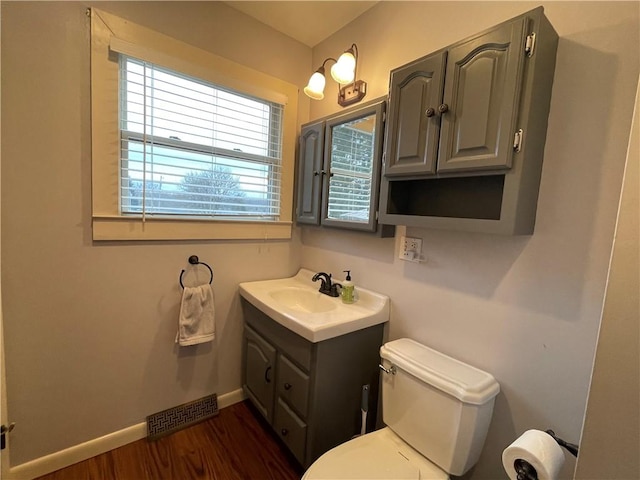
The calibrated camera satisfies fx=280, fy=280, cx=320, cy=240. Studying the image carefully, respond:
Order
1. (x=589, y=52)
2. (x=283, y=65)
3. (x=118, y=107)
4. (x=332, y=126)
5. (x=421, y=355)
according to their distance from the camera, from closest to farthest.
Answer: (x=589, y=52)
(x=421, y=355)
(x=118, y=107)
(x=332, y=126)
(x=283, y=65)

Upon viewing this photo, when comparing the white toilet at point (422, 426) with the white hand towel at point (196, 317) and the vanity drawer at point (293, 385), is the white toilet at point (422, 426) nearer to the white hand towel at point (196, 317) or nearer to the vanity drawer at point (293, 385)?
the vanity drawer at point (293, 385)

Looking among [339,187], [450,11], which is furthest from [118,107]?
[450,11]

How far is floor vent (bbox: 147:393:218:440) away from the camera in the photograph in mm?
1630

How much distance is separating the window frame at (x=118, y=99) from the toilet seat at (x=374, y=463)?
1.26 meters

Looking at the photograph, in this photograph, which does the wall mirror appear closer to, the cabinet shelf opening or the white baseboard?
the cabinet shelf opening

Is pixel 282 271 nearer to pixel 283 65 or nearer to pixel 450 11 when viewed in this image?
pixel 283 65

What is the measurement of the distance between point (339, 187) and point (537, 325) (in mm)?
1121

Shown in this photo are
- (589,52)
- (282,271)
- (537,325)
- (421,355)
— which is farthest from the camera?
(282,271)

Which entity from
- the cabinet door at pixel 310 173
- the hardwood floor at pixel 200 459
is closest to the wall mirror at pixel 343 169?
the cabinet door at pixel 310 173

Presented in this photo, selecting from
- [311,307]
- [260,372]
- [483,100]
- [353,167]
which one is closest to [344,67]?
[353,167]

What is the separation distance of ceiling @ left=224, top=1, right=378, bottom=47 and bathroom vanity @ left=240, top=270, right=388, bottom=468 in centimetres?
168

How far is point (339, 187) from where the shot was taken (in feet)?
5.46

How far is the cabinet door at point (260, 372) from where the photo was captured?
1.60m

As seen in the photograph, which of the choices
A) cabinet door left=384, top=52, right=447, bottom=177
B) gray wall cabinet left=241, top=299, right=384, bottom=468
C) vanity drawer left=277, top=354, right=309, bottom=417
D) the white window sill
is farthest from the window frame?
cabinet door left=384, top=52, right=447, bottom=177
